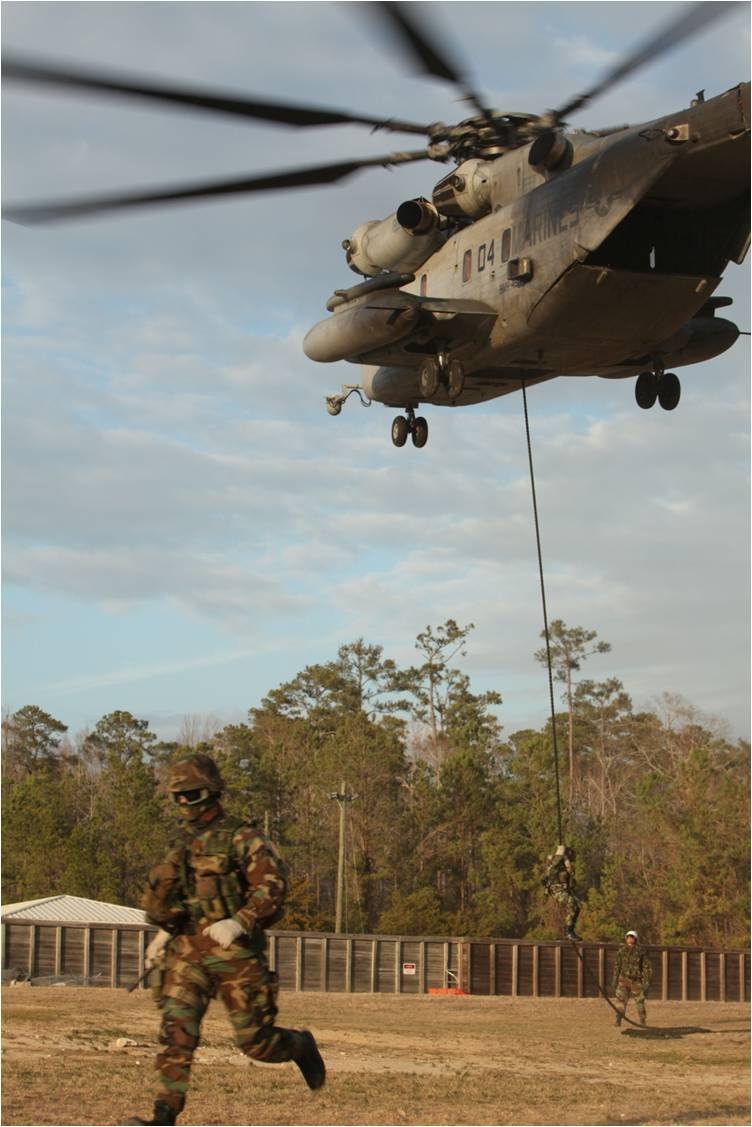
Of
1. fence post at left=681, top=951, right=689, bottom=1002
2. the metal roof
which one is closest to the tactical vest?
fence post at left=681, top=951, right=689, bottom=1002

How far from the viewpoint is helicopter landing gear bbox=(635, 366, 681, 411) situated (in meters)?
18.3

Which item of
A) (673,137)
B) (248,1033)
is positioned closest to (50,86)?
(673,137)

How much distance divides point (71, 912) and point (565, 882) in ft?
129

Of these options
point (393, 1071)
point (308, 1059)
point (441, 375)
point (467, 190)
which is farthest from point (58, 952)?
point (308, 1059)

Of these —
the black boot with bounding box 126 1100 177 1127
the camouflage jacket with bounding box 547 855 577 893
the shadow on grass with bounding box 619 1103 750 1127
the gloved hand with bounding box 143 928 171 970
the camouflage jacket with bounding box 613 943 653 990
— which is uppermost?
the camouflage jacket with bounding box 547 855 577 893

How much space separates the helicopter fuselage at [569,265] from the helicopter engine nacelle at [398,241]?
4 centimetres

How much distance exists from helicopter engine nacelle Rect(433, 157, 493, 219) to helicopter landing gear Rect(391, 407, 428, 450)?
8.89ft

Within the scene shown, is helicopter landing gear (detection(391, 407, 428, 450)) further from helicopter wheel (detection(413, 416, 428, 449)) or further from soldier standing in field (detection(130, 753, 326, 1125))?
soldier standing in field (detection(130, 753, 326, 1125))

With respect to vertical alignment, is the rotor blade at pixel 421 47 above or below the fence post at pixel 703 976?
above

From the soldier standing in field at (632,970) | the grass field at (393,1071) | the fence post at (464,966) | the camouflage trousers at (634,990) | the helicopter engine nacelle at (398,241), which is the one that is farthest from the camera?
the fence post at (464,966)

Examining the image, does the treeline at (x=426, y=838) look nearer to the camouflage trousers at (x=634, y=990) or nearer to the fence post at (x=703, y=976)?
the fence post at (x=703, y=976)

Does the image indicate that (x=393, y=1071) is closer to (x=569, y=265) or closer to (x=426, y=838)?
(x=569, y=265)

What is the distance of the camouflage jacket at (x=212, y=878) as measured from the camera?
8242 millimetres

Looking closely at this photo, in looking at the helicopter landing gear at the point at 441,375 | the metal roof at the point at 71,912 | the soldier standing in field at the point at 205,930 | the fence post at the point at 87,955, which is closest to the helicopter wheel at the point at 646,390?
the helicopter landing gear at the point at 441,375
